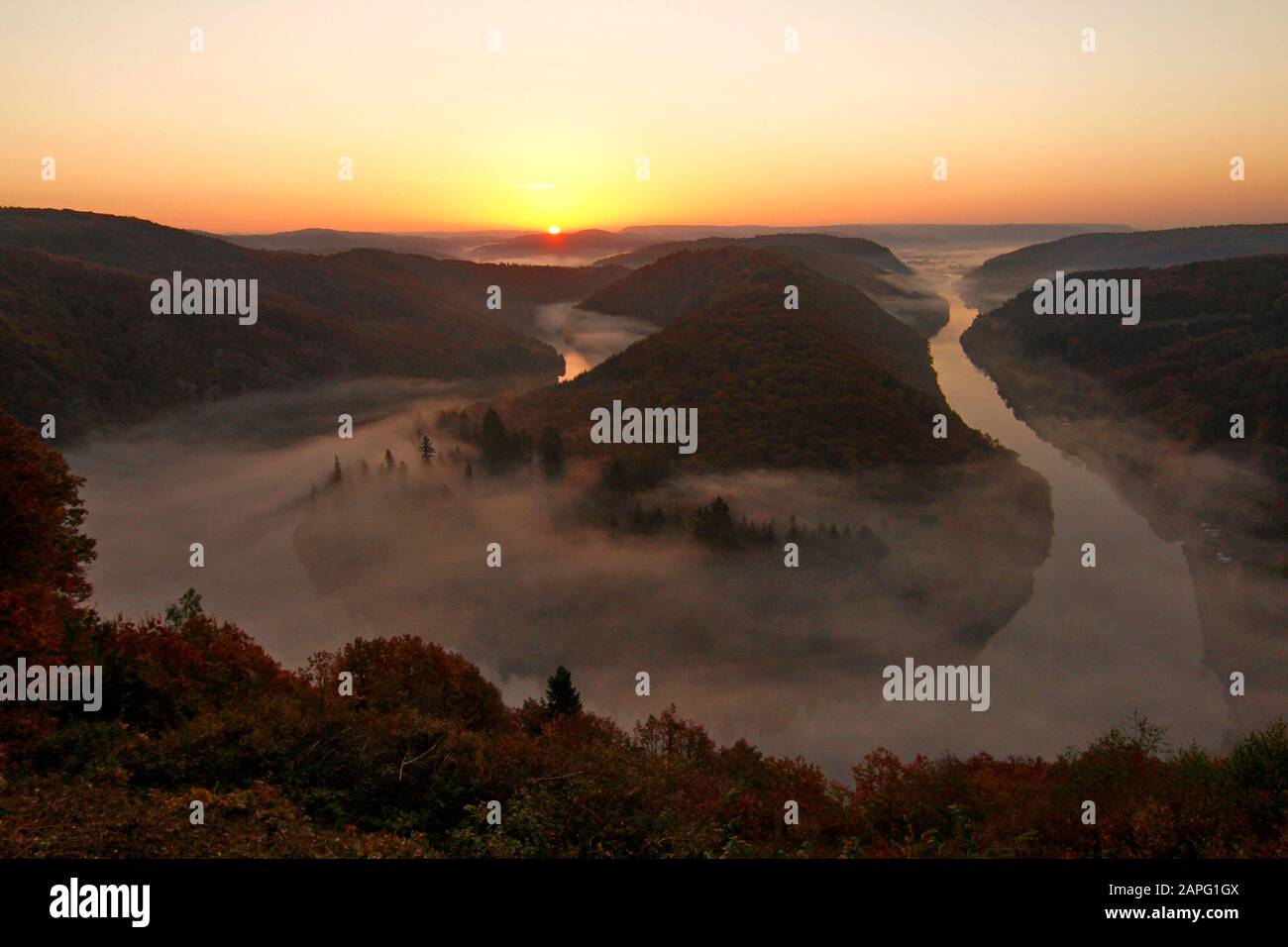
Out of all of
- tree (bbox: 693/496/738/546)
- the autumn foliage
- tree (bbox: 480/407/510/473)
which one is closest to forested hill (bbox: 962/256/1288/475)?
tree (bbox: 693/496/738/546)

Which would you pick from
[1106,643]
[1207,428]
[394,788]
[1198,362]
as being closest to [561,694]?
[394,788]

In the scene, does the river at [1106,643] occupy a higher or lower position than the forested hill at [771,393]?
lower

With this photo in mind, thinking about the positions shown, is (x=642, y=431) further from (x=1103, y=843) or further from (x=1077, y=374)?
(x=1103, y=843)

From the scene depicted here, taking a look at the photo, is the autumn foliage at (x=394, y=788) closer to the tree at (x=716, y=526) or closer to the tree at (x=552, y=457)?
the tree at (x=716, y=526)

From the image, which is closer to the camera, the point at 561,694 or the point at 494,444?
the point at 561,694

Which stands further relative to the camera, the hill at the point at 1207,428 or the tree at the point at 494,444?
the tree at the point at 494,444

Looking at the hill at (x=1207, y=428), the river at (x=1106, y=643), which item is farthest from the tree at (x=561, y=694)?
the hill at (x=1207, y=428)

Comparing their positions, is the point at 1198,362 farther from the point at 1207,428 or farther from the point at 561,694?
the point at 561,694

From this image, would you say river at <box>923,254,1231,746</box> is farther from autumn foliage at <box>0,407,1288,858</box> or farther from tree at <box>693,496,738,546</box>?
autumn foliage at <box>0,407,1288,858</box>

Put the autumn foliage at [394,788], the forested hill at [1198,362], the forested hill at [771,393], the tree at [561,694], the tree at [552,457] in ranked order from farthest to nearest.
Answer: the tree at [552,457], the forested hill at [771,393], the forested hill at [1198,362], the tree at [561,694], the autumn foliage at [394,788]
